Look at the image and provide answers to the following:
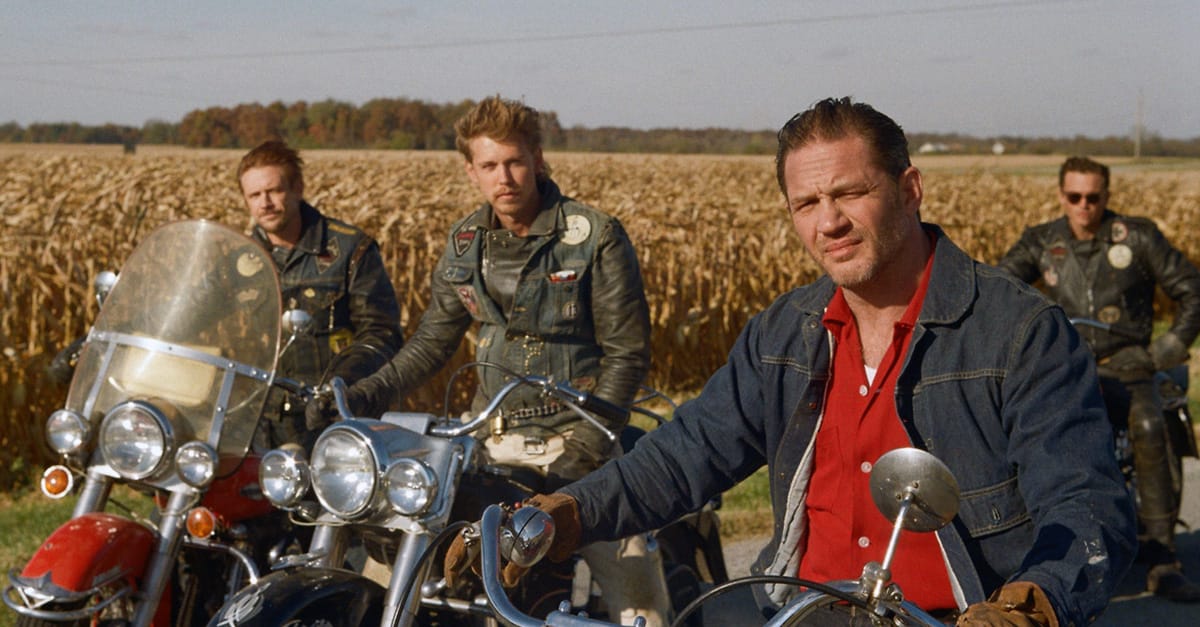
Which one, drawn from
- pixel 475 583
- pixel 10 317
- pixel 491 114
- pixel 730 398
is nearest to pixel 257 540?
pixel 475 583

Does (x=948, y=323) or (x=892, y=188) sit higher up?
(x=892, y=188)

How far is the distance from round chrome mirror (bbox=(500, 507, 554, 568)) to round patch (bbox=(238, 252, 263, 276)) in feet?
6.46

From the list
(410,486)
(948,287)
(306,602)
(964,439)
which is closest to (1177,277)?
(948,287)

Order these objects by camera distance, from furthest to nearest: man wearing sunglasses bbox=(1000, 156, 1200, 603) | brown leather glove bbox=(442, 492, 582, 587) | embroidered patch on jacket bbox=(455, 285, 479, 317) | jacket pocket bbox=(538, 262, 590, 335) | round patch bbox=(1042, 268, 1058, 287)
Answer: round patch bbox=(1042, 268, 1058, 287), man wearing sunglasses bbox=(1000, 156, 1200, 603), embroidered patch on jacket bbox=(455, 285, 479, 317), jacket pocket bbox=(538, 262, 590, 335), brown leather glove bbox=(442, 492, 582, 587)

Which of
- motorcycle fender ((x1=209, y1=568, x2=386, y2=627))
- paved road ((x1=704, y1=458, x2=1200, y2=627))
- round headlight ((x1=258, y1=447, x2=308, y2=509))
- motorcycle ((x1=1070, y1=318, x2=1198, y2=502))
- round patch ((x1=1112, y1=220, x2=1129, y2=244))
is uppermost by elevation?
round patch ((x1=1112, y1=220, x2=1129, y2=244))

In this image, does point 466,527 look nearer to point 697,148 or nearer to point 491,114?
point 491,114

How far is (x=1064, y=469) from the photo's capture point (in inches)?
95.7

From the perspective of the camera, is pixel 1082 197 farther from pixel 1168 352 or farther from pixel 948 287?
pixel 948 287

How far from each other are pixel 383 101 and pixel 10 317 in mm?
27205

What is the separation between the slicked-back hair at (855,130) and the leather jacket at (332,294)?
3.00m

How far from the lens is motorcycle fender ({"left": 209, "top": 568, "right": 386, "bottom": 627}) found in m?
3.11

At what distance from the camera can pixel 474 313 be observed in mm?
5031

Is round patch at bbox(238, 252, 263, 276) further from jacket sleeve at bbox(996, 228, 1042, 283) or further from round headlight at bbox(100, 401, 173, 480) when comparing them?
jacket sleeve at bbox(996, 228, 1042, 283)

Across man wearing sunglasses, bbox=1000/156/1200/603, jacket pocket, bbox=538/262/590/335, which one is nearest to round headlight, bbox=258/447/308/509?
jacket pocket, bbox=538/262/590/335
